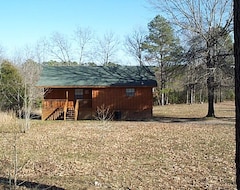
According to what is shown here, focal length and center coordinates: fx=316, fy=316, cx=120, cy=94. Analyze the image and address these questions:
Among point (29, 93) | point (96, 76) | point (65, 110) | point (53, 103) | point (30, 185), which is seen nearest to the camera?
point (30, 185)

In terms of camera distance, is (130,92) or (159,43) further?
(159,43)

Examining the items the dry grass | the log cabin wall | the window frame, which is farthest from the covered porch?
the dry grass

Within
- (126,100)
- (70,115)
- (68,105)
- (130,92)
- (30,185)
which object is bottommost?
(30,185)

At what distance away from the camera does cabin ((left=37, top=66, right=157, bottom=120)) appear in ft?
83.6

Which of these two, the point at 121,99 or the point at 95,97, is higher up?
the point at 95,97

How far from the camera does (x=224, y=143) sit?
1208 cm

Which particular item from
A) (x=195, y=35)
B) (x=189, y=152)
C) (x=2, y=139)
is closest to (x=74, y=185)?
(x=189, y=152)

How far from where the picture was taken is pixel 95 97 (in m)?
26.2

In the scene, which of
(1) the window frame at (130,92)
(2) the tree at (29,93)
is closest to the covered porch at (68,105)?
(2) the tree at (29,93)

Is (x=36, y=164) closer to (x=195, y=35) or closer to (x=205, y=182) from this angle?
(x=205, y=182)

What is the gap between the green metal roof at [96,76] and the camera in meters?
26.1

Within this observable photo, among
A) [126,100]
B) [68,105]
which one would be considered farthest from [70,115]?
[126,100]

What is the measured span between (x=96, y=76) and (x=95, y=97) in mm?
2409

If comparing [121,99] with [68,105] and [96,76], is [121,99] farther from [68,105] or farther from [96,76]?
[68,105]
